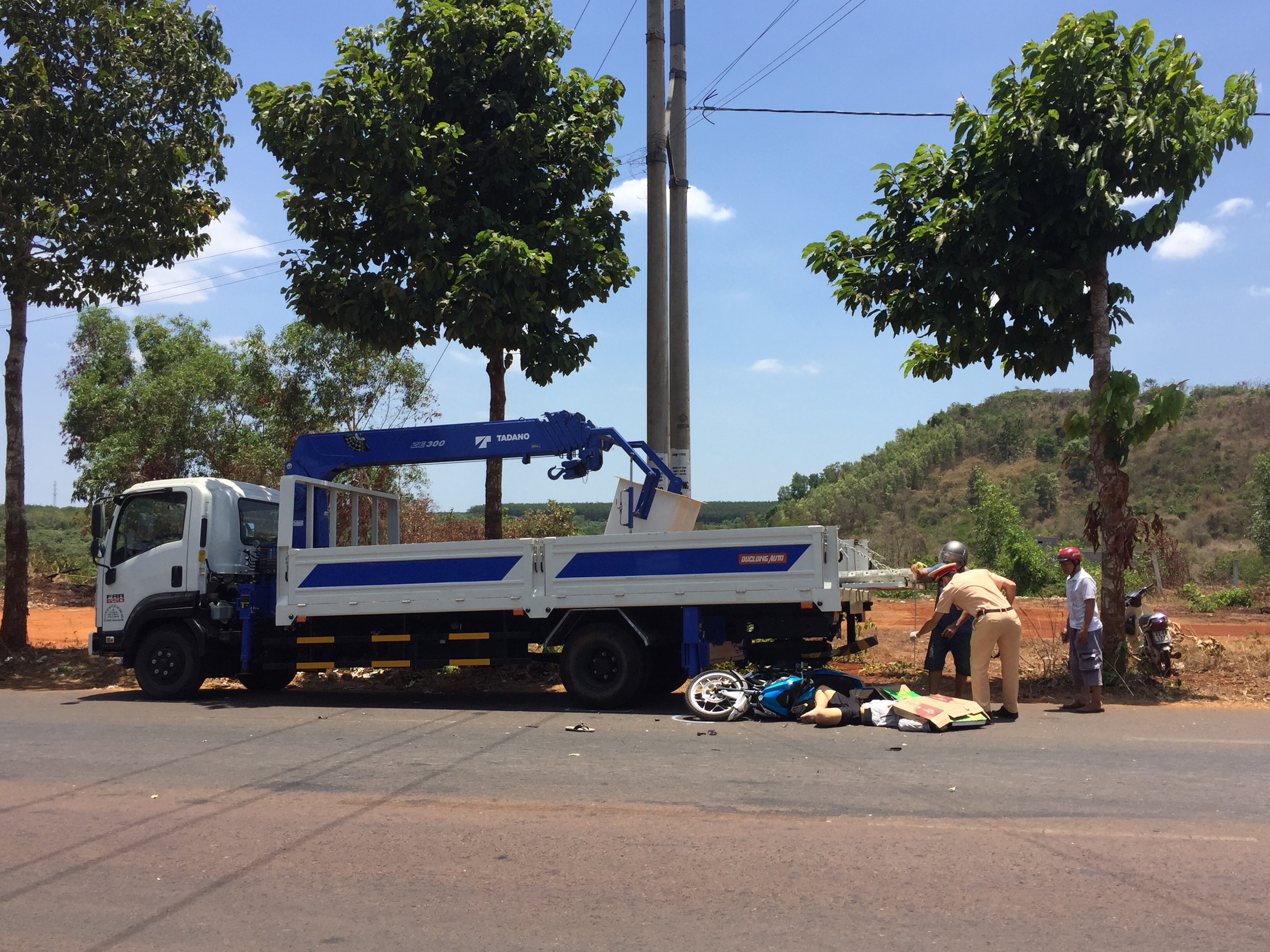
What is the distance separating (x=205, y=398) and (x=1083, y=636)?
20.4 metres

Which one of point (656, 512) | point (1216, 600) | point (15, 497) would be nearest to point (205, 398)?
point (15, 497)

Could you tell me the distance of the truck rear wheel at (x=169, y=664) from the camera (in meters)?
12.1

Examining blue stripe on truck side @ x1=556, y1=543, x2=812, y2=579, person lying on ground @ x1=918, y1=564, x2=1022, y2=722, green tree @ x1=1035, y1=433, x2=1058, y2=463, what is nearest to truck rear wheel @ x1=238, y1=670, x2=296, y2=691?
blue stripe on truck side @ x1=556, y1=543, x2=812, y2=579

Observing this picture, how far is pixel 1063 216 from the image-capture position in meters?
11.6

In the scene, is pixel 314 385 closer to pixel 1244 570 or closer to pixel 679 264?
pixel 679 264

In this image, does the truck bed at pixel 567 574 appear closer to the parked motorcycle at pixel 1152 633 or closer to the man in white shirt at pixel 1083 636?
Result: the man in white shirt at pixel 1083 636

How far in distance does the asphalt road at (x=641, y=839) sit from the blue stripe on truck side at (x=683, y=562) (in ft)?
5.25

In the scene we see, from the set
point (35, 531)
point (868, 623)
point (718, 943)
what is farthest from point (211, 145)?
point (35, 531)

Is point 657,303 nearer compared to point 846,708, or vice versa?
point 846,708

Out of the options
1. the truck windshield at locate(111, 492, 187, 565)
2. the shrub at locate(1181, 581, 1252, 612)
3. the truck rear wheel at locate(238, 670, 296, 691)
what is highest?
the truck windshield at locate(111, 492, 187, 565)

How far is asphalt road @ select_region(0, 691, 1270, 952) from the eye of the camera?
4371 millimetres

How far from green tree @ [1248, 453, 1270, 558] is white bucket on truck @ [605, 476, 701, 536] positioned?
27459 millimetres

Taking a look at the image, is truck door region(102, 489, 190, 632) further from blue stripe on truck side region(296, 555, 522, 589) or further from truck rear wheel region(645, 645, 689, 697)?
truck rear wheel region(645, 645, 689, 697)

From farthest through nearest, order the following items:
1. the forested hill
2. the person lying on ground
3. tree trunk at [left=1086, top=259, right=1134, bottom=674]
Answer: the forested hill → tree trunk at [left=1086, top=259, right=1134, bottom=674] → the person lying on ground
